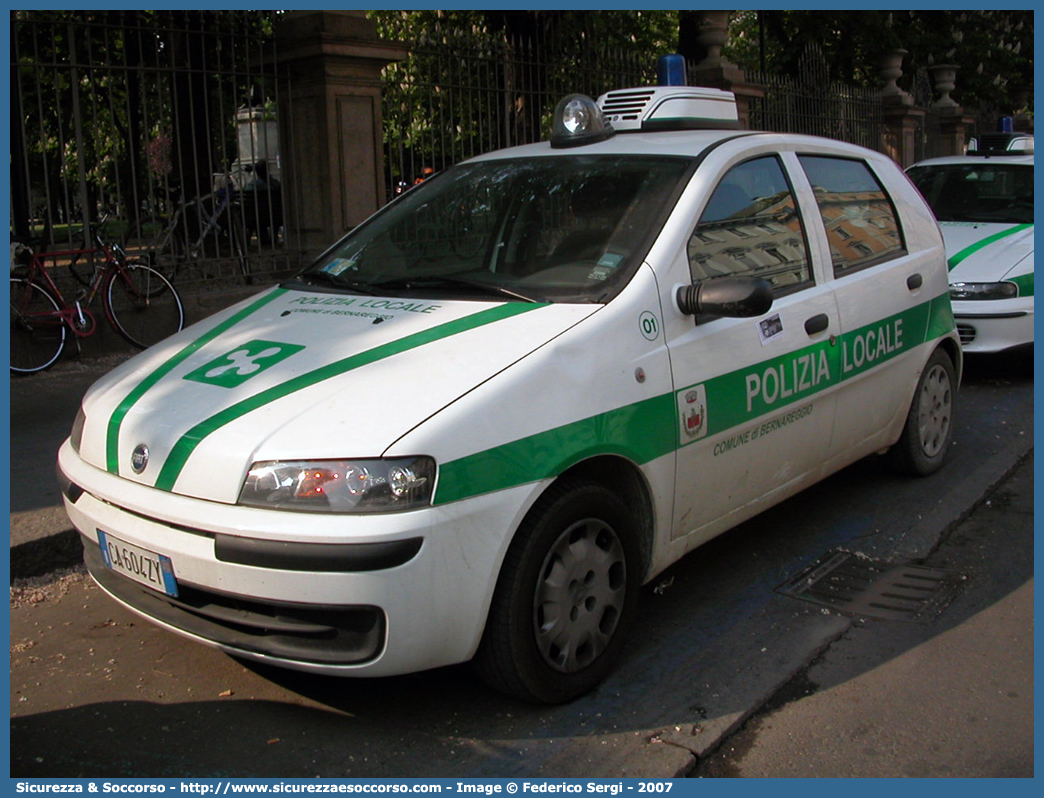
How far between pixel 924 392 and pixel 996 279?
302cm

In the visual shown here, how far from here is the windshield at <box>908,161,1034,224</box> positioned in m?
9.11

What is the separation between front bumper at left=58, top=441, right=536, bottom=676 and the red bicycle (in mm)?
4849

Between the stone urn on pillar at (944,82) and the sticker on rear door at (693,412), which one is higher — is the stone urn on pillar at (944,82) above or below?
above

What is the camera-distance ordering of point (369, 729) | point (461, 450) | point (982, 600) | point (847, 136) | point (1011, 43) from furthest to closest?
point (1011, 43) → point (847, 136) → point (982, 600) → point (369, 729) → point (461, 450)

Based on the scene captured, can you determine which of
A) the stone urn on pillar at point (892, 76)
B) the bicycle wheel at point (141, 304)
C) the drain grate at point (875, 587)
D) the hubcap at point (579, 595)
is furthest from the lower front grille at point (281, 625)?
the stone urn on pillar at point (892, 76)

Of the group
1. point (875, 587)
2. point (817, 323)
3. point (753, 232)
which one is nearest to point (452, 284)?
point (753, 232)

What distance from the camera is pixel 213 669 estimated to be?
3.67 m

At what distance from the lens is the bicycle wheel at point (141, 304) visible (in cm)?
798

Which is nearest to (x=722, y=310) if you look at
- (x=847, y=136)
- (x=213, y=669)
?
(x=213, y=669)

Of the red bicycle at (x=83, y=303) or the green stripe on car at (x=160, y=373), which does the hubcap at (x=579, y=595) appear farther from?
the red bicycle at (x=83, y=303)

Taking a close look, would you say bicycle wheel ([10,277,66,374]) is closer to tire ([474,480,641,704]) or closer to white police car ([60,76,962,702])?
white police car ([60,76,962,702])

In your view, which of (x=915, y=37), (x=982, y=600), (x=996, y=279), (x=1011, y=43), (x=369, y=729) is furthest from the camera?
(x=1011, y=43)

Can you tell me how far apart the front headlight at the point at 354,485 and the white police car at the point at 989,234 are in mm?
5628

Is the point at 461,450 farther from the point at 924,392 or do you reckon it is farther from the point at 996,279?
the point at 996,279
